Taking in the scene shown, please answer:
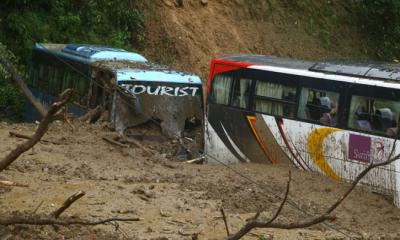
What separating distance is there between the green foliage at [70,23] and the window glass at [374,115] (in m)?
11.9

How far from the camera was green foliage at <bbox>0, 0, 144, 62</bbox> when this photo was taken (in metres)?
22.2

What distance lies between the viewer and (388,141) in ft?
38.9

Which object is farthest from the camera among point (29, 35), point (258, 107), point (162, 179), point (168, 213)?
point (29, 35)

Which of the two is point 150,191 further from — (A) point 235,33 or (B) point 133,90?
(A) point 235,33

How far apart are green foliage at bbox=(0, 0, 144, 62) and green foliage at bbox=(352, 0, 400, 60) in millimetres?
9042

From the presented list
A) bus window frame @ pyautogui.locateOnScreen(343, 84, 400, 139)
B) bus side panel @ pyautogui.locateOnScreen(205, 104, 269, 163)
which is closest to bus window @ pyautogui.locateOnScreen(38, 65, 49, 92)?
bus side panel @ pyautogui.locateOnScreen(205, 104, 269, 163)

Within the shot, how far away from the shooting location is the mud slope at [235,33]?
78.2 feet

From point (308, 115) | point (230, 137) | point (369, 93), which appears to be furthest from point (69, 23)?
point (369, 93)

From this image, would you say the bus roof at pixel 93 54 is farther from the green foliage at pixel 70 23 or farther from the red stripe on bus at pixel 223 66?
the green foliage at pixel 70 23

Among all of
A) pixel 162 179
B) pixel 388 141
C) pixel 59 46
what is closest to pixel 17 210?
pixel 162 179

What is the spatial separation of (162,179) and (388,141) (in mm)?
3525

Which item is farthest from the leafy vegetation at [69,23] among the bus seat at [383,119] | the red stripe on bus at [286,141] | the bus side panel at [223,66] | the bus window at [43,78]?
the bus seat at [383,119]

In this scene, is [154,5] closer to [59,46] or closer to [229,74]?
[59,46]

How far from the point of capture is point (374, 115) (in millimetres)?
12180
